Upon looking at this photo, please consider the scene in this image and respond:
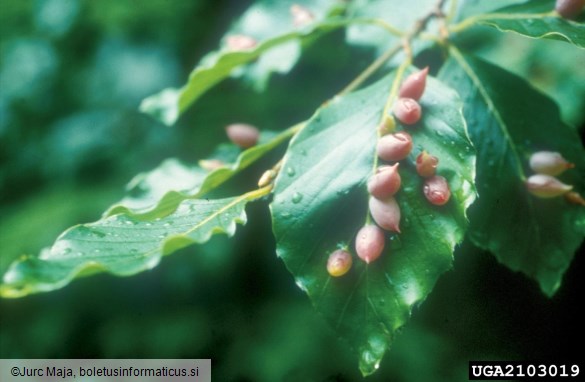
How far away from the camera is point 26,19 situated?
200cm

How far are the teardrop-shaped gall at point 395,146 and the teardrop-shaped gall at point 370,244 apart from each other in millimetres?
89

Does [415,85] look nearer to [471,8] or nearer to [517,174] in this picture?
[517,174]

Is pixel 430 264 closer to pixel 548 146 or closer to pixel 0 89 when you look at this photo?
pixel 548 146

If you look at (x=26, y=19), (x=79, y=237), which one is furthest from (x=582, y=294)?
(x=26, y=19)

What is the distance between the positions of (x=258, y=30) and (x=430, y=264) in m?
0.77

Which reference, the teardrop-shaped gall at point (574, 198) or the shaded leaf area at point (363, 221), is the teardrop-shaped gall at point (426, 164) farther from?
the teardrop-shaped gall at point (574, 198)

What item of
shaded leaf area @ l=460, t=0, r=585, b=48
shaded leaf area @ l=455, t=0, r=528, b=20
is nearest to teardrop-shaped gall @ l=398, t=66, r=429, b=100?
shaded leaf area @ l=460, t=0, r=585, b=48

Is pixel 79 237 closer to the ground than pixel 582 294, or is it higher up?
higher up

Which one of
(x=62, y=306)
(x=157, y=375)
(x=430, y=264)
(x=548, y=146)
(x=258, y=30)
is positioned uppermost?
(x=258, y=30)

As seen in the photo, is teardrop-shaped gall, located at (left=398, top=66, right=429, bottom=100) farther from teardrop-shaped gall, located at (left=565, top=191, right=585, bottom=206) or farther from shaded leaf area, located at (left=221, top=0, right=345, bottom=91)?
shaded leaf area, located at (left=221, top=0, right=345, bottom=91)

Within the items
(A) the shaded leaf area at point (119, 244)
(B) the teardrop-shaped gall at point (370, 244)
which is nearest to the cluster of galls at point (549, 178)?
(B) the teardrop-shaped gall at point (370, 244)

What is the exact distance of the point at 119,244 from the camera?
69 centimetres

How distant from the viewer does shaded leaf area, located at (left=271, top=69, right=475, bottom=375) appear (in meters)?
0.70

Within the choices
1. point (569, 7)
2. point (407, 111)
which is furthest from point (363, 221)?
point (569, 7)
